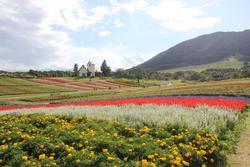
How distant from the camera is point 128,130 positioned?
850 centimetres

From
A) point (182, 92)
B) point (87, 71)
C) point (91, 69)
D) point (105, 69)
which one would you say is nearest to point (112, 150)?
point (182, 92)

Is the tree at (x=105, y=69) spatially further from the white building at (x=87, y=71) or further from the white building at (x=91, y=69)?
the white building at (x=91, y=69)

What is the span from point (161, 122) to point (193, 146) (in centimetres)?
252

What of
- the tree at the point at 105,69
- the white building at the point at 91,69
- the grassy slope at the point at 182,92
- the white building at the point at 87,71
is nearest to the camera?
the grassy slope at the point at 182,92

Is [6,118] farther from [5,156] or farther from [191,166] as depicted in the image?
[191,166]

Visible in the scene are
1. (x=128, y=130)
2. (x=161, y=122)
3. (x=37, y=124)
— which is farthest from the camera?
A: (x=37, y=124)

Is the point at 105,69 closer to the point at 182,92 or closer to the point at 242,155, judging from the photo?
the point at 182,92

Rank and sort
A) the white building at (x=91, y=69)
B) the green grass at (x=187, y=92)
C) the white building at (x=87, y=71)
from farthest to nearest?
the white building at (x=91, y=69)
the white building at (x=87, y=71)
the green grass at (x=187, y=92)

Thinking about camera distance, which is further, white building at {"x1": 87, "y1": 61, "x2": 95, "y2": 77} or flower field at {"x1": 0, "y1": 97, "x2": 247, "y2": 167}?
white building at {"x1": 87, "y1": 61, "x2": 95, "y2": 77}

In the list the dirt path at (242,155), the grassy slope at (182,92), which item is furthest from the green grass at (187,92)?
the dirt path at (242,155)

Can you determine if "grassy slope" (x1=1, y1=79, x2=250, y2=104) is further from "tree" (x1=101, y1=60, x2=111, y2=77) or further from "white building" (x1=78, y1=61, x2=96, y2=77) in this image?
"tree" (x1=101, y1=60, x2=111, y2=77)

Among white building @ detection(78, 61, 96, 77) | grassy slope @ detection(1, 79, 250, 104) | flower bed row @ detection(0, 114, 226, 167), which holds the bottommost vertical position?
grassy slope @ detection(1, 79, 250, 104)

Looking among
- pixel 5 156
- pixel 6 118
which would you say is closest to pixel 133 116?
pixel 5 156

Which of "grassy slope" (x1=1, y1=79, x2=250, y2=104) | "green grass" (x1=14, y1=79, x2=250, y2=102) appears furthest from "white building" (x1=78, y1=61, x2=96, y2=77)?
"green grass" (x1=14, y1=79, x2=250, y2=102)
